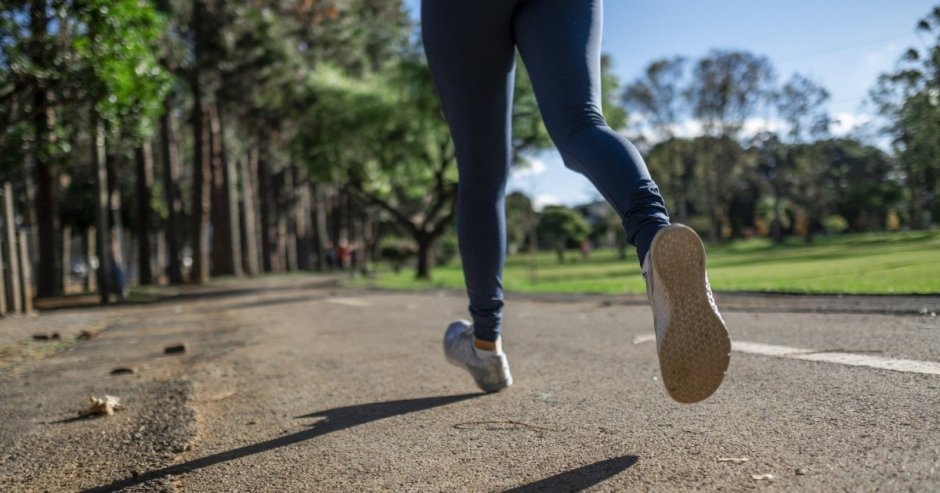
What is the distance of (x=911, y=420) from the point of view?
1.73 metres

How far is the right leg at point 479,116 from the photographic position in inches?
86.9

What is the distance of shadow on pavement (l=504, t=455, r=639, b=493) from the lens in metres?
1.52

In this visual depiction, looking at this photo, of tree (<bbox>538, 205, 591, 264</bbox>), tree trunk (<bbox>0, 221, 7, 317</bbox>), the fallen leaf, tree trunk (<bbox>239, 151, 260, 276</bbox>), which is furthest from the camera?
tree (<bbox>538, 205, 591, 264</bbox>)

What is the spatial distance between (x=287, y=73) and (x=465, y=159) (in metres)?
26.2

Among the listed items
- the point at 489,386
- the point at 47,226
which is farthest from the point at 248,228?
the point at 489,386

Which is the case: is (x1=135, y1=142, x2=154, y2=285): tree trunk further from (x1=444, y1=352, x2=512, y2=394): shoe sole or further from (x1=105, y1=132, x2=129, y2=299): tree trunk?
(x1=444, y1=352, x2=512, y2=394): shoe sole

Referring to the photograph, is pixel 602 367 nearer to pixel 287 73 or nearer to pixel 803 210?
pixel 287 73

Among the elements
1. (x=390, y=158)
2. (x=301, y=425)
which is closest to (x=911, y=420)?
Result: (x=301, y=425)

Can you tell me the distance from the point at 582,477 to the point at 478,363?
0.98 meters

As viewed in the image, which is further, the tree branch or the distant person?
the tree branch

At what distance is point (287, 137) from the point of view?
30.3 meters

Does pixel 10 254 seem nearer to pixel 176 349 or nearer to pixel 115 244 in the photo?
pixel 176 349

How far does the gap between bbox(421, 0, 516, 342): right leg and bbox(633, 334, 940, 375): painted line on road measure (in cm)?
88

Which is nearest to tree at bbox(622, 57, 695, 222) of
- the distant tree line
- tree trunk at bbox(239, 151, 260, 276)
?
the distant tree line
